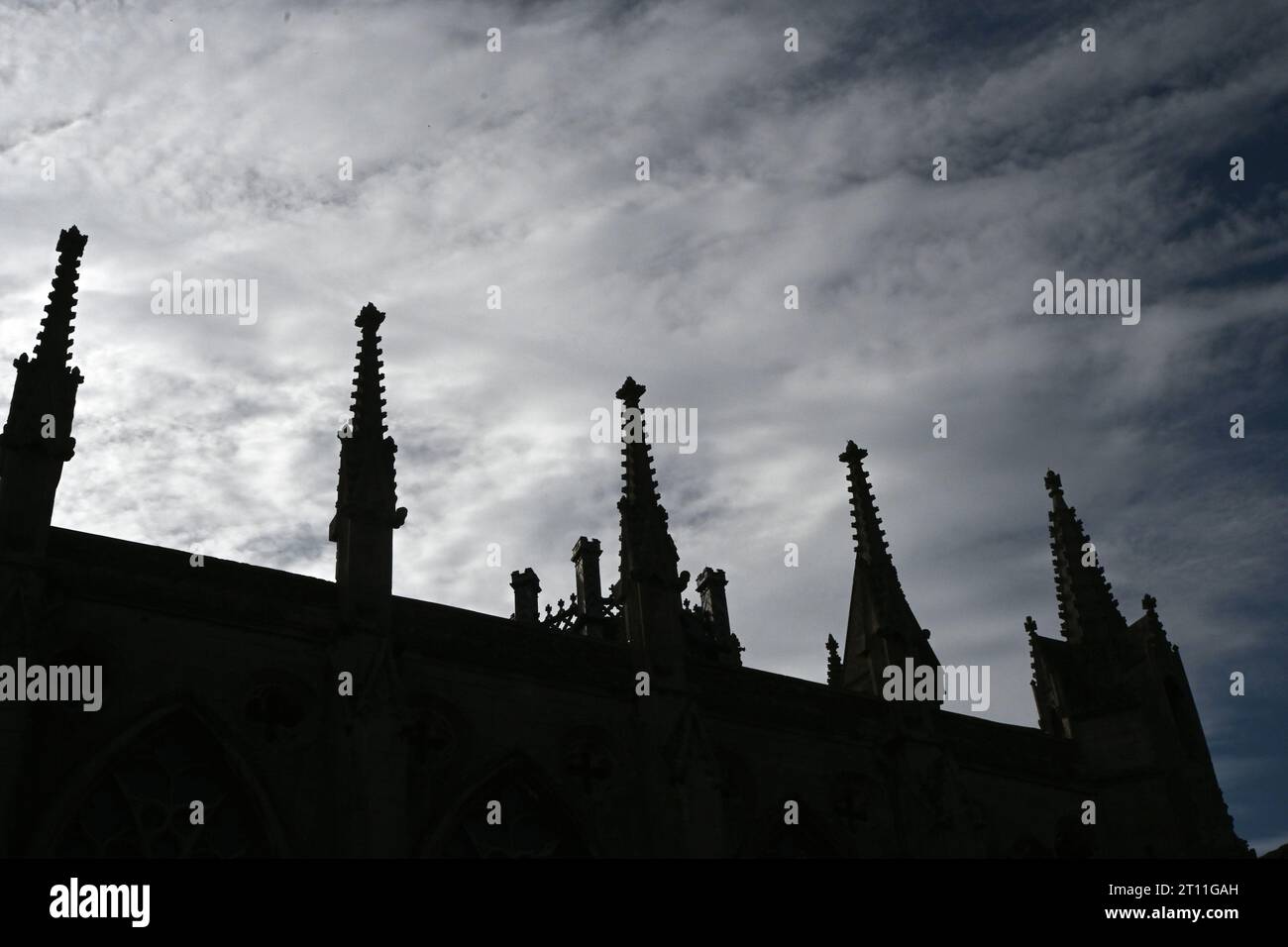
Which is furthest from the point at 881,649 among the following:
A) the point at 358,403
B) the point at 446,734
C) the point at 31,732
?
the point at 31,732

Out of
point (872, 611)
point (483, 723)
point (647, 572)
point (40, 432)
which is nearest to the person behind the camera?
point (40, 432)

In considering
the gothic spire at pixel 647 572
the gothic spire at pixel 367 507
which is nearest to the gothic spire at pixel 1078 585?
the gothic spire at pixel 647 572

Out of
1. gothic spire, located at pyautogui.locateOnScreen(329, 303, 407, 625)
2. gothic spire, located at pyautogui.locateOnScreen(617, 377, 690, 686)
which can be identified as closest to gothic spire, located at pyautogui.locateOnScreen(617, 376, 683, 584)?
gothic spire, located at pyautogui.locateOnScreen(617, 377, 690, 686)

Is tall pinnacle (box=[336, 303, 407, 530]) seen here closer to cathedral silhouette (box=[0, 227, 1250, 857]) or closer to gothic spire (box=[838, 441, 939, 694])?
cathedral silhouette (box=[0, 227, 1250, 857])

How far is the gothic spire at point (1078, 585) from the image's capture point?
25477 mm

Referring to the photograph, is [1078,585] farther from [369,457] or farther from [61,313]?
[61,313]

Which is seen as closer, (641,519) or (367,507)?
(367,507)

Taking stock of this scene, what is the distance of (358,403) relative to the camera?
1952 cm

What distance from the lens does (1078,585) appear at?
25.9 meters

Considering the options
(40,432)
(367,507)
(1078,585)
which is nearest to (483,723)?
(367,507)

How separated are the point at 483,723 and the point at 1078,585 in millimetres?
13175

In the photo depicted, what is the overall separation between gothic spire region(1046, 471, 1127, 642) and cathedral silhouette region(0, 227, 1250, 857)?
0.34ft

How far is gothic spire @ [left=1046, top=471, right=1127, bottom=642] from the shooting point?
2548 cm

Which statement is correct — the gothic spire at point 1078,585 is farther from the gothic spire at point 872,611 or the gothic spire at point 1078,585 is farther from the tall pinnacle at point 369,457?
the tall pinnacle at point 369,457
